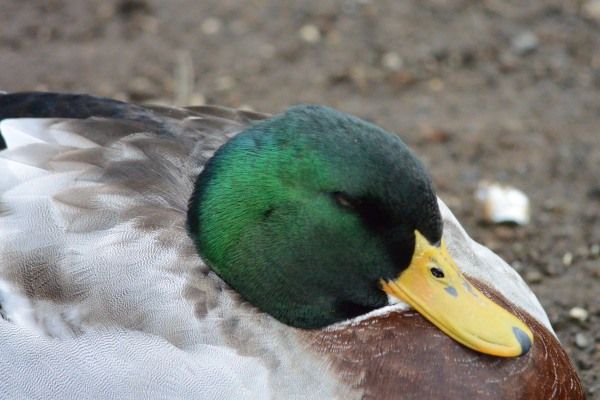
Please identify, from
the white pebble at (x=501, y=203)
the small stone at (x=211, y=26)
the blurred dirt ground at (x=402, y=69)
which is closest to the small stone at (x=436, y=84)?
the blurred dirt ground at (x=402, y=69)

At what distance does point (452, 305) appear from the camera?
2.86 m

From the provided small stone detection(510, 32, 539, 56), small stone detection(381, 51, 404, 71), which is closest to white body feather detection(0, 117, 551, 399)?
small stone detection(381, 51, 404, 71)

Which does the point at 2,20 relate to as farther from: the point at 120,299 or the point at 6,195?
the point at 120,299

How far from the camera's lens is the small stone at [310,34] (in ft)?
17.8

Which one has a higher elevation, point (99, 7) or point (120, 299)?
point (120, 299)

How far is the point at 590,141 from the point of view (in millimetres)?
Result: 4773

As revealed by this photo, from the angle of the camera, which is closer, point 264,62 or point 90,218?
point 90,218

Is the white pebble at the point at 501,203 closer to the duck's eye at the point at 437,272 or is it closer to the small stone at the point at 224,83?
the small stone at the point at 224,83

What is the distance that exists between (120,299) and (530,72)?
3.06m

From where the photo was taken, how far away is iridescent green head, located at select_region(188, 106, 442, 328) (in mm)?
2658

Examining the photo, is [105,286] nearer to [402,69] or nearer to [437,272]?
[437,272]

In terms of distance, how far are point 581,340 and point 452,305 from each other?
1.13 m

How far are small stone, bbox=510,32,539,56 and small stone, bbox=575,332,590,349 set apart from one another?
6.32 ft

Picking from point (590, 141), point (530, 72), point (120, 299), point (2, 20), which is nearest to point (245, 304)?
point (120, 299)
